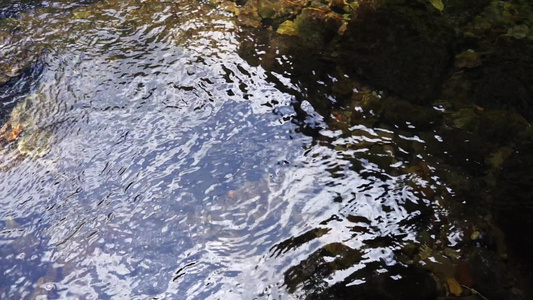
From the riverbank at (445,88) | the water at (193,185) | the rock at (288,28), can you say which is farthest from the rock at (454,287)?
the rock at (288,28)

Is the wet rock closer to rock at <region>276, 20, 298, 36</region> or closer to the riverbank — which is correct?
the riverbank

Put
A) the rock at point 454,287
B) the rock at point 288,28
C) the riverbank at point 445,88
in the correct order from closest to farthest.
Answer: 1. the rock at point 454,287
2. the riverbank at point 445,88
3. the rock at point 288,28

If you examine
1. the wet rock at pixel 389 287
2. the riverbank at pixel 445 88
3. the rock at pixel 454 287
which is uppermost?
the riverbank at pixel 445 88

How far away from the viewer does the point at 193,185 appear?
3031 mm

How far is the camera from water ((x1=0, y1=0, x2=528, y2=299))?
2.55m

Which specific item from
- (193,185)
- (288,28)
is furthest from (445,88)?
(193,185)

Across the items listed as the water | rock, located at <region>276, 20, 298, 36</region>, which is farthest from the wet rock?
rock, located at <region>276, 20, 298, 36</region>

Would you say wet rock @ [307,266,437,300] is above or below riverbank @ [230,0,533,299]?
below

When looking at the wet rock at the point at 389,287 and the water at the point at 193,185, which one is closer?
the wet rock at the point at 389,287

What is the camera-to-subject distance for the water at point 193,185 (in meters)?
2.55

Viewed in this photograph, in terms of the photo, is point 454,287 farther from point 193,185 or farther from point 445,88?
point 193,185

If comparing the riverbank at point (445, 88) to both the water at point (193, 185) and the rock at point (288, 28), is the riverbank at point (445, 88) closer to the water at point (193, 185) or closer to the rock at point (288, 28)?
the rock at point (288, 28)

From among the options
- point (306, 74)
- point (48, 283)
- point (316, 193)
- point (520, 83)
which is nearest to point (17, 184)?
point (48, 283)

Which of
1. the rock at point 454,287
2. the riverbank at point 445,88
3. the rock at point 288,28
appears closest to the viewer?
→ the rock at point 454,287
